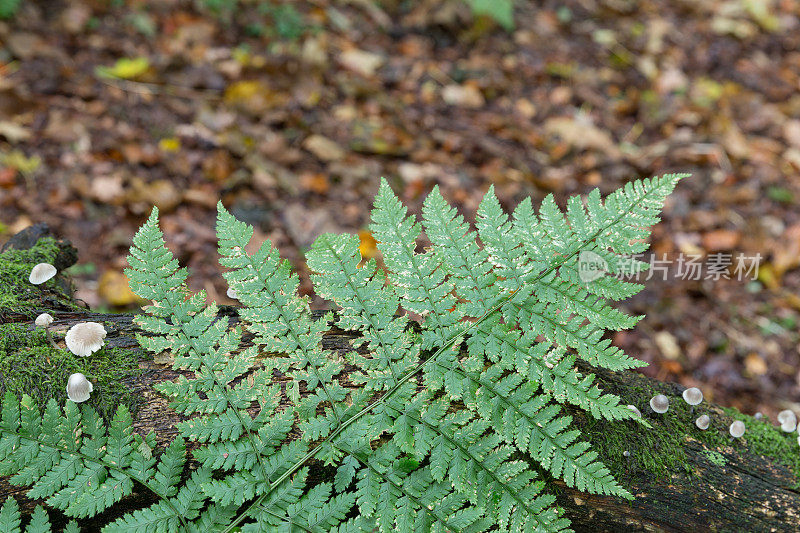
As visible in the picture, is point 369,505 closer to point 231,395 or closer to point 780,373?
point 231,395

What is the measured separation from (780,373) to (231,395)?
4354 mm

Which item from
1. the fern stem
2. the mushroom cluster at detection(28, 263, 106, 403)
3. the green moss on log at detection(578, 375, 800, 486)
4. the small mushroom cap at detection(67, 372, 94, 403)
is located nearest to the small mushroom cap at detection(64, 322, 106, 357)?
the mushroom cluster at detection(28, 263, 106, 403)

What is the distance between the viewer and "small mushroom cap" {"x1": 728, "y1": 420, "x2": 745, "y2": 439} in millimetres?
2104

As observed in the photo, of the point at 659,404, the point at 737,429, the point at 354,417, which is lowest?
the point at 737,429

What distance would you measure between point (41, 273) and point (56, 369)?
496mm

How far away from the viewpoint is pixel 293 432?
175 cm

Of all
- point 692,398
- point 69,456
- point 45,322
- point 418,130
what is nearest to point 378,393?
point 69,456

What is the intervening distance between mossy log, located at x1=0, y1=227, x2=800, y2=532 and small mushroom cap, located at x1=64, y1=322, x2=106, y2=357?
0.05 meters

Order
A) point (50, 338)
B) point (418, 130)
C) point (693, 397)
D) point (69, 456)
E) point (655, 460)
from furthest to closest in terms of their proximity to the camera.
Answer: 1. point (418, 130)
2. point (693, 397)
3. point (655, 460)
4. point (50, 338)
5. point (69, 456)

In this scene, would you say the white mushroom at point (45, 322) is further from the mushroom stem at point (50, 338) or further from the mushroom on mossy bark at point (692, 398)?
the mushroom on mossy bark at point (692, 398)

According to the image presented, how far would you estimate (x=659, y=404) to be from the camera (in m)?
2.03

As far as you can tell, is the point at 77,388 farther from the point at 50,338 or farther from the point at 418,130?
the point at 418,130

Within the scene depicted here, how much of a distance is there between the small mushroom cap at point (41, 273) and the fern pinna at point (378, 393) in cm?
59

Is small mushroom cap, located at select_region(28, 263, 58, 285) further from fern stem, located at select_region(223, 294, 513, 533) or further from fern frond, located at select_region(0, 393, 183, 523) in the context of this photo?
fern stem, located at select_region(223, 294, 513, 533)
